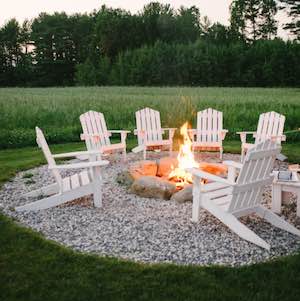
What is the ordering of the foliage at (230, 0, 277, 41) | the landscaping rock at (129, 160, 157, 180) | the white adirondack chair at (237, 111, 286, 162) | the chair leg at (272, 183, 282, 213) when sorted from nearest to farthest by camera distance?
the chair leg at (272, 183, 282, 213) → the landscaping rock at (129, 160, 157, 180) → the white adirondack chair at (237, 111, 286, 162) → the foliage at (230, 0, 277, 41)

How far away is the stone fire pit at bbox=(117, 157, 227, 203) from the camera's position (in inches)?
252

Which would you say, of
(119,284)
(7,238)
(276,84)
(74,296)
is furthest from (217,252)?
(276,84)

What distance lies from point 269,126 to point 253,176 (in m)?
4.29

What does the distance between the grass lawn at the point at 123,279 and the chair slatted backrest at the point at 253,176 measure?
0.82 m

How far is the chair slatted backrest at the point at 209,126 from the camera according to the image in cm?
941

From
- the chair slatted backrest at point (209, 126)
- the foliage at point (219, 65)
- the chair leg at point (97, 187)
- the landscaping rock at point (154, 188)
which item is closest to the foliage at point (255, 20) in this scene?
the foliage at point (219, 65)

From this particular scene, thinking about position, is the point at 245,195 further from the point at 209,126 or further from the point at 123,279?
the point at 209,126

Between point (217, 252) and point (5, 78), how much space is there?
49981 millimetres

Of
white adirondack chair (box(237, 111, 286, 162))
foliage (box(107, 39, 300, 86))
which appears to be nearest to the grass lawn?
white adirondack chair (box(237, 111, 286, 162))

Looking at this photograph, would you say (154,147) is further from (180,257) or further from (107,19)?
(107,19)

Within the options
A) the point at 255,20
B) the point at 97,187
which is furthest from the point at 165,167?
the point at 255,20

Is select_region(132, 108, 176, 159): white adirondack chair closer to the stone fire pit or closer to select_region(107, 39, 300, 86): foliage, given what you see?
the stone fire pit

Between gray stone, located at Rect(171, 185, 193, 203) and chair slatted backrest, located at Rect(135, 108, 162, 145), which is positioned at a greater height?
chair slatted backrest, located at Rect(135, 108, 162, 145)

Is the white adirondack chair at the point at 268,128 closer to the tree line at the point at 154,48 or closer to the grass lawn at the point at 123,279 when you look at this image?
the grass lawn at the point at 123,279
